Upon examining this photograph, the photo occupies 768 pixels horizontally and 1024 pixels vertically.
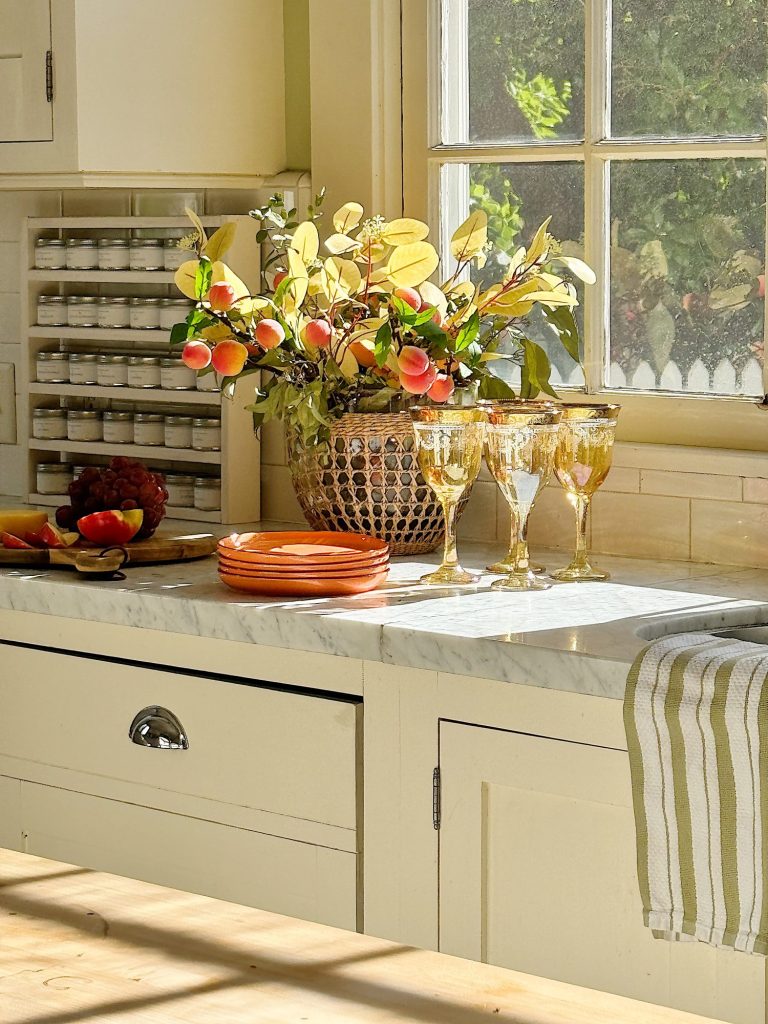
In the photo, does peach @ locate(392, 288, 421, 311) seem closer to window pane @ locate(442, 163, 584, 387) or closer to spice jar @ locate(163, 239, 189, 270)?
window pane @ locate(442, 163, 584, 387)

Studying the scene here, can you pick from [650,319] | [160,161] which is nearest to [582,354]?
[650,319]

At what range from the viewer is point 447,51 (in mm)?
2988

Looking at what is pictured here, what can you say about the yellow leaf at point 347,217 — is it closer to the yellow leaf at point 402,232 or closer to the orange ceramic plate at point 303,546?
the yellow leaf at point 402,232

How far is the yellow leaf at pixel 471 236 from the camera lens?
264 cm

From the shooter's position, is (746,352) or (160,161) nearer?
(746,352)

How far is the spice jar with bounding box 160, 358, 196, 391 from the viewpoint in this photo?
10.3 ft

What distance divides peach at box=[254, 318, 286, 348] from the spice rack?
50 cm

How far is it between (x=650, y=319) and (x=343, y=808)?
1.05 m

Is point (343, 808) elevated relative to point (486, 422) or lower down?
lower down

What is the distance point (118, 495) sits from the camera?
2.74 m

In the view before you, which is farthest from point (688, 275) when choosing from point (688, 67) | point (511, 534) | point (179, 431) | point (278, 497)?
point (179, 431)

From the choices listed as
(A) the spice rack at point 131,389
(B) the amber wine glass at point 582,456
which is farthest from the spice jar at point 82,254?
(B) the amber wine glass at point 582,456

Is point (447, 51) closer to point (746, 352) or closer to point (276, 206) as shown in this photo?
point (276, 206)

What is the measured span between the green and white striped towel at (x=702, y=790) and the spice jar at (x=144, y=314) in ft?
5.13
